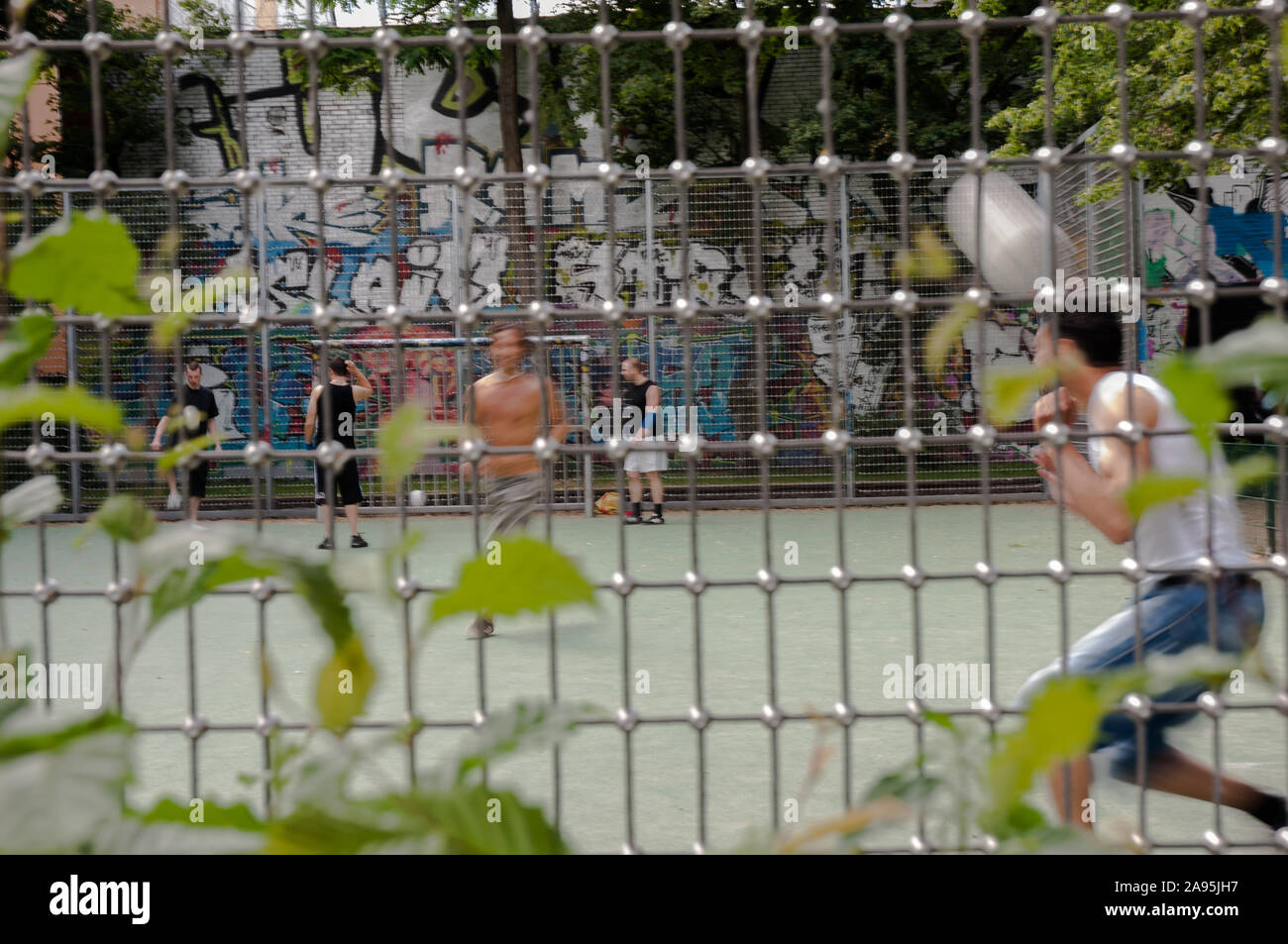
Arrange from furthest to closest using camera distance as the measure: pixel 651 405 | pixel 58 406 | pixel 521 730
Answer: pixel 651 405
pixel 521 730
pixel 58 406

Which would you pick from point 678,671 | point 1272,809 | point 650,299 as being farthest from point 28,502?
point 650,299

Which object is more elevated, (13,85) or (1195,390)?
(13,85)

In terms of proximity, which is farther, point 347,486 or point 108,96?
point 108,96

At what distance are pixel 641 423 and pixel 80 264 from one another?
10.4m

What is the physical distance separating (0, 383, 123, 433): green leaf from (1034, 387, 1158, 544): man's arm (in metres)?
1.85

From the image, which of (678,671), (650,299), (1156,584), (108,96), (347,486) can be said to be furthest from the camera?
(108,96)

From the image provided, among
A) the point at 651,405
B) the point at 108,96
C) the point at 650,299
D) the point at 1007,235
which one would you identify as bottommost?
the point at 651,405

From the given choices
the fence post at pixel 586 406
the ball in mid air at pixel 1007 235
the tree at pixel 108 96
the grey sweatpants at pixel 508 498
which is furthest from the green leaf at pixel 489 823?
the tree at pixel 108 96

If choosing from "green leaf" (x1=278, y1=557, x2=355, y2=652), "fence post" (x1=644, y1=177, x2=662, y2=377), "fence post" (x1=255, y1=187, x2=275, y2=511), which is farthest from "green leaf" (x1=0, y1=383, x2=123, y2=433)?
"fence post" (x1=255, y1=187, x2=275, y2=511)

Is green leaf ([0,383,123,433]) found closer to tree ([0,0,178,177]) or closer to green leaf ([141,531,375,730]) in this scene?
green leaf ([141,531,375,730])

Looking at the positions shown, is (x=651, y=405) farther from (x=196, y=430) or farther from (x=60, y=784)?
(x=60, y=784)

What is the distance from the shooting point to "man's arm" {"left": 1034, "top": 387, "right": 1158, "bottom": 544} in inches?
88.8

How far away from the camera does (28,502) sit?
0.80 meters
